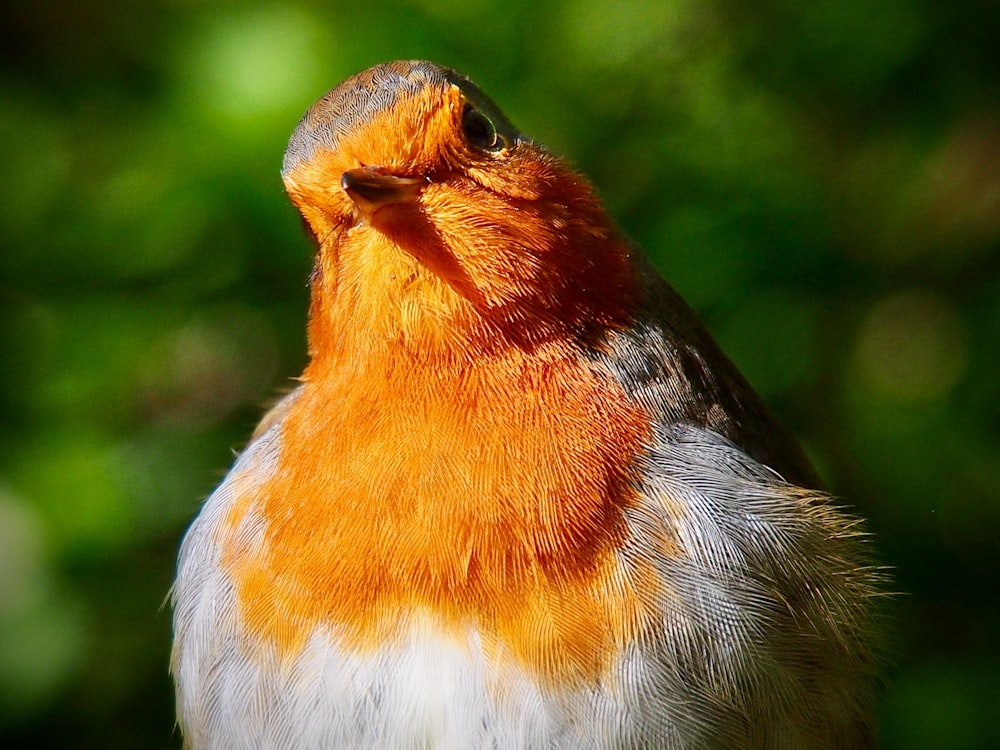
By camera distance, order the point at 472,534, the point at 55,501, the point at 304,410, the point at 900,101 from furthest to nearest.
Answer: the point at 900,101
the point at 55,501
the point at 304,410
the point at 472,534

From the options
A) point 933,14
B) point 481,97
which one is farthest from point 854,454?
point 481,97

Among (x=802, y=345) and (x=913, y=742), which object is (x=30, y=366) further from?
(x=913, y=742)

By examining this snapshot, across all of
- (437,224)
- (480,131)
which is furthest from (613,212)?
(437,224)

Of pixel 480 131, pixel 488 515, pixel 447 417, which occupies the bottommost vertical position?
pixel 488 515

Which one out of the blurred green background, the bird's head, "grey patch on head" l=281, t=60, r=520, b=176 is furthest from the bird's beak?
the blurred green background

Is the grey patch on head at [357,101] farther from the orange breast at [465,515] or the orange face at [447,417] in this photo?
the orange breast at [465,515]

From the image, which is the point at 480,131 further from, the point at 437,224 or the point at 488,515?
the point at 488,515
